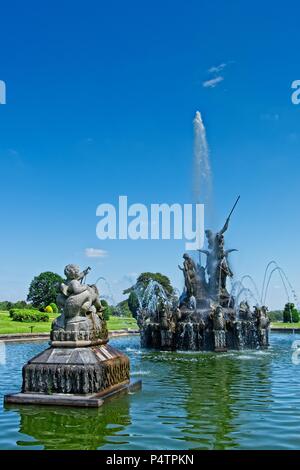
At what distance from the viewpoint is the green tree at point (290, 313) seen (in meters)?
75.6

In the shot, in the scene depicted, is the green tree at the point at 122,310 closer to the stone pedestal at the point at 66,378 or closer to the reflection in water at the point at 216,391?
the reflection in water at the point at 216,391

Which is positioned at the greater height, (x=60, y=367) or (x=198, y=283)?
(x=198, y=283)

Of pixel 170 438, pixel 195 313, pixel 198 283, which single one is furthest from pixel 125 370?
pixel 198 283

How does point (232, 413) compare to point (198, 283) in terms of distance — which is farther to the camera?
point (198, 283)

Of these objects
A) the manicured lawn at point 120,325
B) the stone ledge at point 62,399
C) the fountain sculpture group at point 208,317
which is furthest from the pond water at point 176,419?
the manicured lawn at point 120,325

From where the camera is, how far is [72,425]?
945cm

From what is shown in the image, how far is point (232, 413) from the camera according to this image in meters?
10.8

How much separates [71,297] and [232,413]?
4.47 meters

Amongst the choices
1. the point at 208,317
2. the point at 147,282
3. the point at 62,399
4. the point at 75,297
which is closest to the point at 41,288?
the point at 147,282

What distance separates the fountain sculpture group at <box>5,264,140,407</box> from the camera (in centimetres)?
1133

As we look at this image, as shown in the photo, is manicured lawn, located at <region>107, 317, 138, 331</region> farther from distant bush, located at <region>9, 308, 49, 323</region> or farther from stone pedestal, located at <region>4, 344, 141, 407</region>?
stone pedestal, located at <region>4, 344, 141, 407</region>

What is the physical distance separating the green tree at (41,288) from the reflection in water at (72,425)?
10491 cm

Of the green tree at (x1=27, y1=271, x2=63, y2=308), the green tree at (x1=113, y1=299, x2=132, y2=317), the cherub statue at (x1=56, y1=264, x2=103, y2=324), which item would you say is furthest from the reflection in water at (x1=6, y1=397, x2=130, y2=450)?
the green tree at (x1=27, y1=271, x2=63, y2=308)
